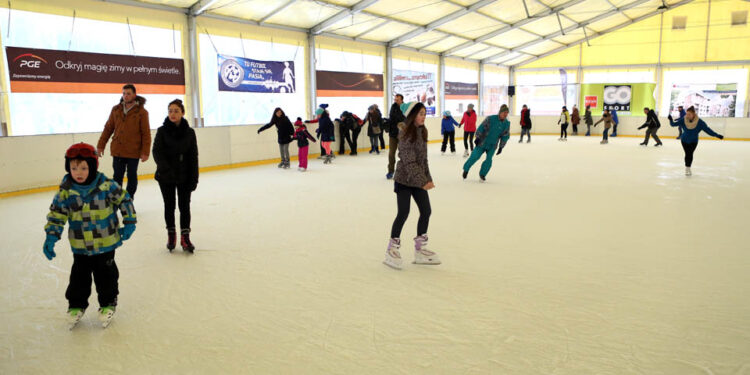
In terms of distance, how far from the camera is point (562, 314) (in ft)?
9.55

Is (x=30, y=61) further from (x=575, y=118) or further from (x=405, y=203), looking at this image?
(x=575, y=118)

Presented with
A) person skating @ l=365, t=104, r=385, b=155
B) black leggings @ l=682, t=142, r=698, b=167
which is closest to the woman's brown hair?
black leggings @ l=682, t=142, r=698, b=167

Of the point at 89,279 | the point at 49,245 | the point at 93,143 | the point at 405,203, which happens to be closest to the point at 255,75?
the point at 93,143

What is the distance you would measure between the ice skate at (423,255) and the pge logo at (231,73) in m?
9.35

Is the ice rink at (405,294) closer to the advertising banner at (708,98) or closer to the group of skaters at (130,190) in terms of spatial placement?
the group of skaters at (130,190)

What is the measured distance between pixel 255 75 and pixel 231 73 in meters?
0.73

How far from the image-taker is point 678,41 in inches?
821

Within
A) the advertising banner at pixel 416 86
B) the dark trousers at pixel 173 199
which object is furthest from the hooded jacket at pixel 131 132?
the advertising banner at pixel 416 86

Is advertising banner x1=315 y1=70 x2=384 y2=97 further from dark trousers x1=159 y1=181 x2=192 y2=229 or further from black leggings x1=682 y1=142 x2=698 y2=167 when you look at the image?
dark trousers x1=159 y1=181 x2=192 y2=229

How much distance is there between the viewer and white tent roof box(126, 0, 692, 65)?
12.1 m

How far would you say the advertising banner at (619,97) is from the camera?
69.9 ft

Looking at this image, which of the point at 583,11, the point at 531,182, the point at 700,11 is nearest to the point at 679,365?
the point at 531,182

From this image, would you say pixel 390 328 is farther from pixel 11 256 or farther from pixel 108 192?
pixel 11 256

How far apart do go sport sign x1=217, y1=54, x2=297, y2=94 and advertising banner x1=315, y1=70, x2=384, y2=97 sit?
113cm
